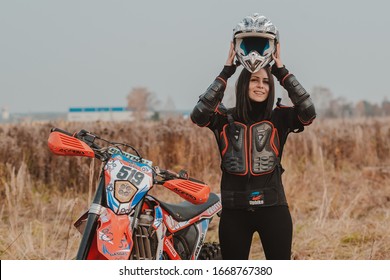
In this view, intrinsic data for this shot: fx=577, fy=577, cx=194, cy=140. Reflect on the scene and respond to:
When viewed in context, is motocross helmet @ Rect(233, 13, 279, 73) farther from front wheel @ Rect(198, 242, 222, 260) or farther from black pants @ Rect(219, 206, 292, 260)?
front wheel @ Rect(198, 242, 222, 260)

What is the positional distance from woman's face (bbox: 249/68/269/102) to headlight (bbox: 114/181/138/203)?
0.95m

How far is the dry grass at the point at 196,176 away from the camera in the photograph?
614 centimetres

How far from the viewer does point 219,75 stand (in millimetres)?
3643

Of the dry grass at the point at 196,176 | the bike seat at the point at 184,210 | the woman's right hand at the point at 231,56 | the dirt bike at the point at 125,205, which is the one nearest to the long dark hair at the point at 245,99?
the woman's right hand at the point at 231,56

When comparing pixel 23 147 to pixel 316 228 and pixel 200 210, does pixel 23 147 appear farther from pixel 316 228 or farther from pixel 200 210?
pixel 200 210

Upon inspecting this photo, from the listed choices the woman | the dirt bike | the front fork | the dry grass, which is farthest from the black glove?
the dry grass

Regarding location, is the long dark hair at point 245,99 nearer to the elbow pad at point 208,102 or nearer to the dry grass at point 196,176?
the elbow pad at point 208,102

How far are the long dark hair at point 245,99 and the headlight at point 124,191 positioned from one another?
0.81 metres

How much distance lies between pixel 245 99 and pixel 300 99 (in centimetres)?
35

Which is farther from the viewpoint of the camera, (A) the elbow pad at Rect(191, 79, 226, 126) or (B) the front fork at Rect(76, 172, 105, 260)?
(A) the elbow pad at Rect(191, 79, 226, 126)

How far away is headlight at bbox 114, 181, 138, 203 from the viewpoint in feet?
11.1

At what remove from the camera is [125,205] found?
3.38 metres

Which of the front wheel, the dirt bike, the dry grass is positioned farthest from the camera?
the dry grass
